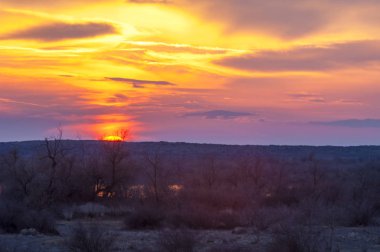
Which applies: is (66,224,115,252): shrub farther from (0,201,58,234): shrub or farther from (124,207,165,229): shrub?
(124,207,165,229): shrub

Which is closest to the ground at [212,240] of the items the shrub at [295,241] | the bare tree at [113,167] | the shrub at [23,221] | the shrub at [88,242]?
the shrub at [23,221]

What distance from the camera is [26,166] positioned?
188 feet

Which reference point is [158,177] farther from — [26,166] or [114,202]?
[26,166]

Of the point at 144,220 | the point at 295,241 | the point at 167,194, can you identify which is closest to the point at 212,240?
the point at 144,220

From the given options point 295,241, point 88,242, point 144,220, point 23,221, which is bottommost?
point 144,220

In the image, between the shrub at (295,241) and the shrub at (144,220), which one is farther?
the shrub at (144,220)

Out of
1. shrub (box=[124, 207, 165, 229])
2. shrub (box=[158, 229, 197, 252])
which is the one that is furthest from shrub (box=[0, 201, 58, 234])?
shrub (box=[158, 229, 197, 252])

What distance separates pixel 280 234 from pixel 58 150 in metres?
40.0

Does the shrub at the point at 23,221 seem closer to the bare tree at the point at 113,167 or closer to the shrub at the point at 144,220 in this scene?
the shrub at the point at 144,220

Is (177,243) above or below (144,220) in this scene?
above

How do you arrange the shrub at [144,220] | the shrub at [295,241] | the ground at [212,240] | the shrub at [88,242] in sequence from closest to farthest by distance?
the shrub at [295,241] < the shrub at [88,242] < the ground at [212,240] < the shrub at [144,220]

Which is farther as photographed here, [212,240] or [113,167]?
[113,167]

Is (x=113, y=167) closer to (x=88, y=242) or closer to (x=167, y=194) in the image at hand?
(x=167, y=194)

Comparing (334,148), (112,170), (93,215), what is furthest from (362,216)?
(334,148)
